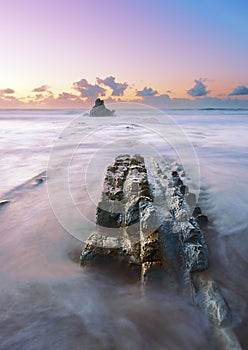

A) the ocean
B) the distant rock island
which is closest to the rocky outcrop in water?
the ocean

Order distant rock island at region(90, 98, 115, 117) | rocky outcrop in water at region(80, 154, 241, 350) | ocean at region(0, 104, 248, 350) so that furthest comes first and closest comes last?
distant rock island at region(90, 98, 115, 117) → rocky outcrop in water at region(80, 154, 241, 350) → ocean at region(0, 104, 248, 350)

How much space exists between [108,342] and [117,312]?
0.40 metres

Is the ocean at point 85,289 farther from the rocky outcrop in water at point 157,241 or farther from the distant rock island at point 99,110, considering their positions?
the distant rock island at point 99,110

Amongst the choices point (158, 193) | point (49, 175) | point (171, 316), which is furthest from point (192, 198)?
point (49, 175)

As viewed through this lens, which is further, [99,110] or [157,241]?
[99,110]

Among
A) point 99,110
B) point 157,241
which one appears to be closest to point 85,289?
point 157,241

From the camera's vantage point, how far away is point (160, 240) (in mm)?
3760

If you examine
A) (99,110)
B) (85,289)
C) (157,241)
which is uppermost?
(157,241)

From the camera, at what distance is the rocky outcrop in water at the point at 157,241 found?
302 centimetres

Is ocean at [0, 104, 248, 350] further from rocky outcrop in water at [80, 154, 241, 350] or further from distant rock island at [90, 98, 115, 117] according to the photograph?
distant rock island at [90, 98, 115, 117]

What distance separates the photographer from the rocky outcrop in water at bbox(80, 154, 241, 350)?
3018 millimetres

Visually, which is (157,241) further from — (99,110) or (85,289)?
(99,110)

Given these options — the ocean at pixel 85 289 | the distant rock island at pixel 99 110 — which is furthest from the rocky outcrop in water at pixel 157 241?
the distant rock island at pixel 99 110

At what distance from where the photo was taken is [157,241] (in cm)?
358
